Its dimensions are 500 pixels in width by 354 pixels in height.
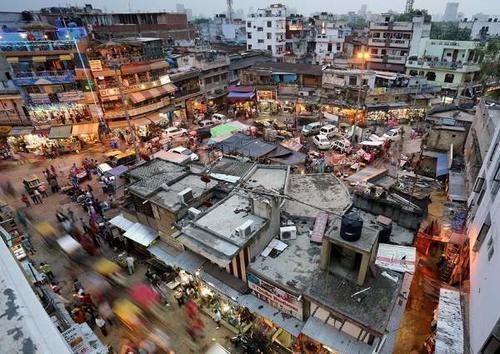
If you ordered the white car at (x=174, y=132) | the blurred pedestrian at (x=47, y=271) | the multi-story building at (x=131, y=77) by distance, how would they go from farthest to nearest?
1. the white car at (x=174, y=132)
2. the multi-story building at (x=131, y=77)
3. the blurred pedestrian at (x=47, y=271)

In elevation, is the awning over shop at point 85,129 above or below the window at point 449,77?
below

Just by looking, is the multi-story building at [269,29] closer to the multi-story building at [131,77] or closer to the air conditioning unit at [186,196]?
the multi-story building at [131,77]

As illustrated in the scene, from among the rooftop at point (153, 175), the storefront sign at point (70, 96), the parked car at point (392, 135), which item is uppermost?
the storefront sign at point (70, 96)

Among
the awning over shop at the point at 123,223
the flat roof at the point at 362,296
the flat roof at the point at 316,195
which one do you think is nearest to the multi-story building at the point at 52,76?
the awning over shop at the point at 123,223

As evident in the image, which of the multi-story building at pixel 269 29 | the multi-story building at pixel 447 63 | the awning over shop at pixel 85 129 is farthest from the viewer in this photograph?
the multi-story building at pixel 269 29

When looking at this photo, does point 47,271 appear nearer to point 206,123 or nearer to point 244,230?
point 244,230

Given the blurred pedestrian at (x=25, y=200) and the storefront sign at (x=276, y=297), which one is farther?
the blurred pedestrian at (x=25, y=200)

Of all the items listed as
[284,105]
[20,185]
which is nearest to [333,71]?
[284,105]
